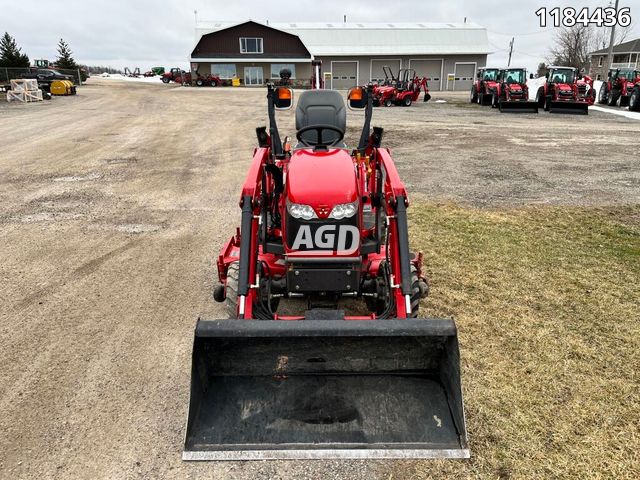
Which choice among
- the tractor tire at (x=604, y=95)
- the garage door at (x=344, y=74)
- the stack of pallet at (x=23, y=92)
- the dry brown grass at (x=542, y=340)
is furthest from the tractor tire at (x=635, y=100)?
the stack of pallet at (x=23, y=92)

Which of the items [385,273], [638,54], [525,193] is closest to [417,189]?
[525,193]

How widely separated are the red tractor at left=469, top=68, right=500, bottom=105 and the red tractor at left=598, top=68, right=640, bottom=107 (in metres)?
6.46

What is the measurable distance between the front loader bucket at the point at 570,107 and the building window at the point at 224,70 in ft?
109

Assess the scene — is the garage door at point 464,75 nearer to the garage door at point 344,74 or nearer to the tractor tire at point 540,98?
the garage door at point 344,74

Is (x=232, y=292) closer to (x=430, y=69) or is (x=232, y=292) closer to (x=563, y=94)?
(x=563, y=94)

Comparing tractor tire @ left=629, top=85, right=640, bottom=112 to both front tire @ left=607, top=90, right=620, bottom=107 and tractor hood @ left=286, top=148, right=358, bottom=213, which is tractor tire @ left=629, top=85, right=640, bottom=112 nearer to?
front tire @ left=607, top=90, right=620, bottom=107

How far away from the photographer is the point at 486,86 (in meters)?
26.8

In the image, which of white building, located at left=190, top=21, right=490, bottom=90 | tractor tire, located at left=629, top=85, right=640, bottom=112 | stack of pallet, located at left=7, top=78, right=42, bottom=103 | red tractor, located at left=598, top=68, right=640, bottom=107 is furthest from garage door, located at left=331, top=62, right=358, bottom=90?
tractor tire, located at left=629, top=85, right=640, bottom=112

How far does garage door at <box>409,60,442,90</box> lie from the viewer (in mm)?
48562

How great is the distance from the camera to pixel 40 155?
489 inches

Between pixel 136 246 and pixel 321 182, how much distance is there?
12.2 ft

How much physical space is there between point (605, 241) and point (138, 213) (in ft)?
22.4

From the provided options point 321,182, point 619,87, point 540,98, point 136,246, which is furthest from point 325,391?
point 619,87

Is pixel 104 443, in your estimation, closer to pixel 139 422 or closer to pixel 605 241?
pixel 139 422
